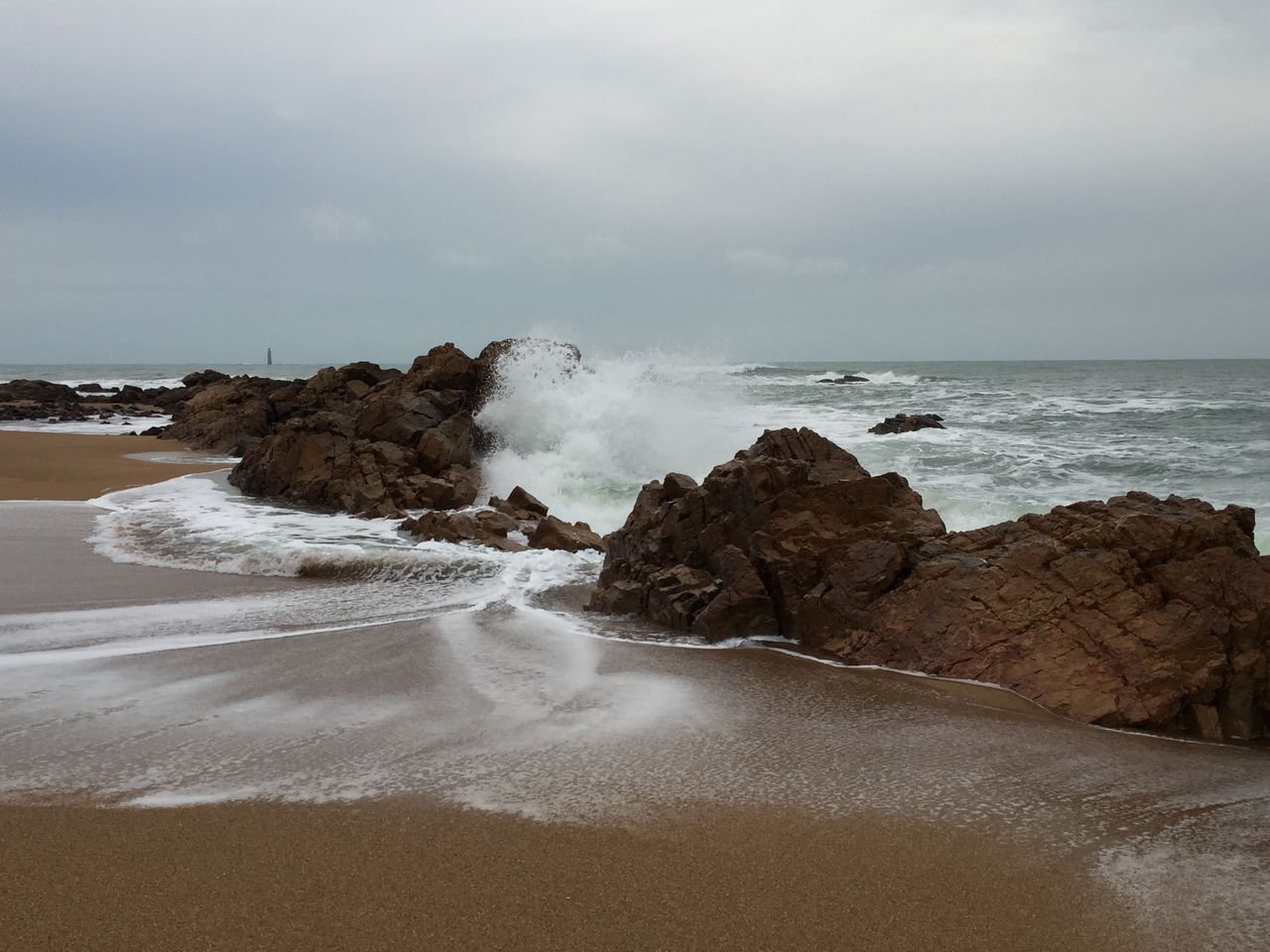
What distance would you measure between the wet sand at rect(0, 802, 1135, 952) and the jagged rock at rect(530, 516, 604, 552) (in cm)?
586

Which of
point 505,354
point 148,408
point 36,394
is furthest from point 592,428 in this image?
point 36,394

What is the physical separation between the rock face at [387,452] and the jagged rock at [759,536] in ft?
17.3

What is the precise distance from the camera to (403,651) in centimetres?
570

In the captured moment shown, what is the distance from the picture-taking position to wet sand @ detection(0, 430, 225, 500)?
12930 mm

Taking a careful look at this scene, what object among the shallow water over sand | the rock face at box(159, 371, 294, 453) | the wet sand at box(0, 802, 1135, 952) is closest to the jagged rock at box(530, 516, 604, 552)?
the shallow water over sand

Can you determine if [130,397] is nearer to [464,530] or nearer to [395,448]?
[395,448]

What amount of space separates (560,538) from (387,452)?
4.56 meters

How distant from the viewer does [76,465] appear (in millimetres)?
15688

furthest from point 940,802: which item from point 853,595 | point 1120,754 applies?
point 853,595

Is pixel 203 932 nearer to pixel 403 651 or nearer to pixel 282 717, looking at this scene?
pixel 282 717

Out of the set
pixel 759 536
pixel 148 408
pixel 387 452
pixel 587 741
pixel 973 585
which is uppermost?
pixel 148 408

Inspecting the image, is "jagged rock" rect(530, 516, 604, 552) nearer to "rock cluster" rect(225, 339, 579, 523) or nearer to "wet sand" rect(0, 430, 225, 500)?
"rock cluster" rect(225, 339, 579, 523)

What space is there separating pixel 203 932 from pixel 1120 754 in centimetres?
385

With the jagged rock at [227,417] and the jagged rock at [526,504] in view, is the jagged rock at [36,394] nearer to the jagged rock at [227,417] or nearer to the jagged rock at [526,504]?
the jagged rock at [227,417]
